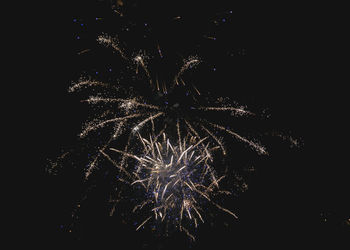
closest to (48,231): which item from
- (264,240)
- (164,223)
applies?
(164,223)

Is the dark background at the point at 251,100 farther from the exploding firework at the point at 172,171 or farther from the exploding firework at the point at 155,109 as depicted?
the exploding firework at the point at 172,171

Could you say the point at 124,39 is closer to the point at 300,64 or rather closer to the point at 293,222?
the point at 300,64

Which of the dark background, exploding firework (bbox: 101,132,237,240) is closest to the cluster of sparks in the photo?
exploding firework (bbox: 101,132,237,240)

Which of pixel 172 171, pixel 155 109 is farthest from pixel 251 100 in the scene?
pixel 172 171

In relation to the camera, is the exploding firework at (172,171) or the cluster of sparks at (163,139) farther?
the exploding firework at (172,171)

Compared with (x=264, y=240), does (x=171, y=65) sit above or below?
above

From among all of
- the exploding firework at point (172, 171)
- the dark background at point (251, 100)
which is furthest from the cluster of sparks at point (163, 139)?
the dark background at point (251, 100)

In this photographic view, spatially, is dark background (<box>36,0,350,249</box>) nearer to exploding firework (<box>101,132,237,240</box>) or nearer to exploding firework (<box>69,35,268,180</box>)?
exploding firework (<box>69,35,268,180</box>)
